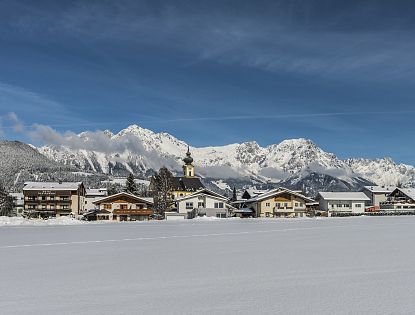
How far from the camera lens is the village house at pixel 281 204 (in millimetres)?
A: 101188

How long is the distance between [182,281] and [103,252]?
27.8ft

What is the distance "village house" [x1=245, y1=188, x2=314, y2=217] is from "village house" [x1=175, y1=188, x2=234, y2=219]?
31.3 ft

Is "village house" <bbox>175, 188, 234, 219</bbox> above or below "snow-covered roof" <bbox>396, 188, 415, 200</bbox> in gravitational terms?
below

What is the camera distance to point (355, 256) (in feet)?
54.6

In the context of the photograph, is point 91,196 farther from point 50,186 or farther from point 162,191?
point 162,191

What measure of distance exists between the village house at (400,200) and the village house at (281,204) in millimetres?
40071

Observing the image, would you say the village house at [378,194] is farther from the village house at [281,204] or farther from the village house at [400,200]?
the village house at [281,204]

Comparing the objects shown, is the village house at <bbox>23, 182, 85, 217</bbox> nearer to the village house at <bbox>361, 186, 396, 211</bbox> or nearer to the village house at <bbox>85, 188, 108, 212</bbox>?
the village house at <bbox>85, 188, 108, 212</bbox>

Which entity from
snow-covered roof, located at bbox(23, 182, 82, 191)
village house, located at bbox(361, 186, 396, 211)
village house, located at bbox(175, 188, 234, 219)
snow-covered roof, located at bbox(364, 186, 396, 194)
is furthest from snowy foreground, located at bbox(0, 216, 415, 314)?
snow-covered roof, located at bbox(364, 186, 396, 194)

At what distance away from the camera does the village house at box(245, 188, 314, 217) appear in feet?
332

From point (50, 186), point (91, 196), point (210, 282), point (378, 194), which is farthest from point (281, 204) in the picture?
point (210, 282)

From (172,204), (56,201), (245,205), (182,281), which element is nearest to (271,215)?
(245,205)

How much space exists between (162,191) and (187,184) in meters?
51.3

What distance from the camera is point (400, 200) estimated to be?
136 metres
